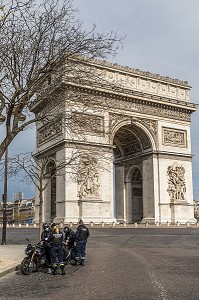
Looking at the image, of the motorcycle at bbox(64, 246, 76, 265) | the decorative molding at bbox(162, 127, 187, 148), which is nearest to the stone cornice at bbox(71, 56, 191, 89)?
the decorative molding at bbox(162, 127, 187, 148)

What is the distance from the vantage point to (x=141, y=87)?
4188 cm

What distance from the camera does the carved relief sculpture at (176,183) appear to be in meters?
41.1

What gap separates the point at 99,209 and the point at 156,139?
32.0 ft

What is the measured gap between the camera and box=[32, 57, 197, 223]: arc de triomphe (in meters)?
36.1

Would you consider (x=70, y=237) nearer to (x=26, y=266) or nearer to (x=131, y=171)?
(x=26, y=266)

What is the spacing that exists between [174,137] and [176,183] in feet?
15.8

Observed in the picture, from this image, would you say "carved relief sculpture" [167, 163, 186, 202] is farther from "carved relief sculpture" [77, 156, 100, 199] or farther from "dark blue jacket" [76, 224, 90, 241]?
"dark blue jacket" [76, 224, 90, 241]

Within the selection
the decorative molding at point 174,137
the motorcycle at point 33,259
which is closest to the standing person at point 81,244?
the motorcycle at point 33,259

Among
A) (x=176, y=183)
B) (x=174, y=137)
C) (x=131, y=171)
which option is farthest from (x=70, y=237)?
(x=131, y=171)

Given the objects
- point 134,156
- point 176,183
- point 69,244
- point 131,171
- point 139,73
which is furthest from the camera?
point 131,171

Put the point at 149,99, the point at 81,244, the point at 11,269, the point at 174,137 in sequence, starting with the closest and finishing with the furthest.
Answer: the point at 11,269
the point at 81,244
the point at 149,99
the point at 174,137

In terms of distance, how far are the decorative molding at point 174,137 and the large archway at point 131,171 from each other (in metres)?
2.05

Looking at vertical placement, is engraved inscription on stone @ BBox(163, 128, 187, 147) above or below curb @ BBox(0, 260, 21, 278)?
above

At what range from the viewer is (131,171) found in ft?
148
